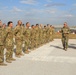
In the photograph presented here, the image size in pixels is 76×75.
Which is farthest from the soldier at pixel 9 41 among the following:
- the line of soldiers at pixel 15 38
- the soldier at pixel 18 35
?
the soldier at pixel 18 35

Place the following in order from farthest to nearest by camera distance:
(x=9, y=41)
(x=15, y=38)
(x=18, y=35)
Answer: (x=15, y=38), (x=18, y=35), (x=9, y=41)

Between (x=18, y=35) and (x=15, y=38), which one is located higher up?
(x=18, y=35)

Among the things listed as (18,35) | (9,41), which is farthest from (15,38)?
(9,41)

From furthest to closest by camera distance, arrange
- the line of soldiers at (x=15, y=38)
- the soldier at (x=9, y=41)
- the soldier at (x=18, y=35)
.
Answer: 1. the soldier at (x=18, y=35)
2. the soldier at (x=9, y=41)
3. the line of soldiers at (x=15, y=38)

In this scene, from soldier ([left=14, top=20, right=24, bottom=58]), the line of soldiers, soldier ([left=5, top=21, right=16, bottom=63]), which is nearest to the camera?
the line of soldiers

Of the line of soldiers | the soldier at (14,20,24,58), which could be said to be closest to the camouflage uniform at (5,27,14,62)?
the line of soldiers

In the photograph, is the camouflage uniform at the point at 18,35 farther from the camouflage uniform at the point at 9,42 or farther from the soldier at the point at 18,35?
the camouflage uniform at the point at 9,42

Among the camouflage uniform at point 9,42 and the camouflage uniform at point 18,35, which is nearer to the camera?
the camouflage uniform at point 9,42

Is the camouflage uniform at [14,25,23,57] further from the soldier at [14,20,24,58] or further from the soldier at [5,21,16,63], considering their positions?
the soldier at [5,21,16,63]

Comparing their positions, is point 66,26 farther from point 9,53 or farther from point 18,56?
point 9,53

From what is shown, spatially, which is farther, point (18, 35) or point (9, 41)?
point (18, 35)

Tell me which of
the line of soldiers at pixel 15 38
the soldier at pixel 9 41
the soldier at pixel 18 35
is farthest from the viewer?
the soldier at pixel 18 35

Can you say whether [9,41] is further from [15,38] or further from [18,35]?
[15,38]

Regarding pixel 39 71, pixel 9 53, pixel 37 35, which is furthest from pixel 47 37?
pixel 39 71
